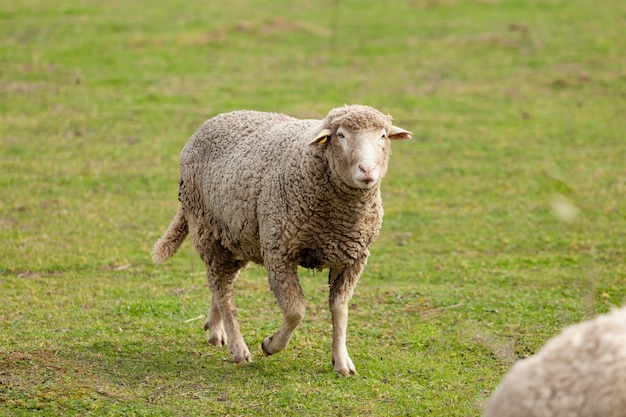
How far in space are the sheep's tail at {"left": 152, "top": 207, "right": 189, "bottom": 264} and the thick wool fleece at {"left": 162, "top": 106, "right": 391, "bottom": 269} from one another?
0.32 metres

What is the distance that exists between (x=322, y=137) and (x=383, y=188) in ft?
19.4

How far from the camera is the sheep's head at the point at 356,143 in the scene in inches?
243

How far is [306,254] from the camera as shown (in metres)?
6.62

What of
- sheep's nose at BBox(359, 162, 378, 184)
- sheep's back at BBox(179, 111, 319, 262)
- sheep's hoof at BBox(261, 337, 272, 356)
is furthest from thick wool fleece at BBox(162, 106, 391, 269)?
sheep's hoof at BBox(261, 337, 272, 356)

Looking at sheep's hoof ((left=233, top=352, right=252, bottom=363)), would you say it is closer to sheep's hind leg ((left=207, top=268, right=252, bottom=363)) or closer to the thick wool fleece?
sheep's hind leg ((left=207, top=268, right=252, bottom=363))

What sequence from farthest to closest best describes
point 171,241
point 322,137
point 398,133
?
point 171,241 → point 398,133 → point 322,137

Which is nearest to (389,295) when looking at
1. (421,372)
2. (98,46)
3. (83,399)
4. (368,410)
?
(421,372)

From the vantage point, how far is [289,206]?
6.50 metres

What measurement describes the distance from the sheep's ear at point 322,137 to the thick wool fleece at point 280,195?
50 millimetres

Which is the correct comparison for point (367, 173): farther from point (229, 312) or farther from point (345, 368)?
point (229, 312)

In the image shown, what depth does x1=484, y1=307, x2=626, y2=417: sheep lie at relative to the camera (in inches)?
147

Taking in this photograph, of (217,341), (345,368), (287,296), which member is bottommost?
(217,341)

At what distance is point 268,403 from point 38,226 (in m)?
5.25

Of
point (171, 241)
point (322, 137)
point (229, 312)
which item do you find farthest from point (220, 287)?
point (322, 137)
